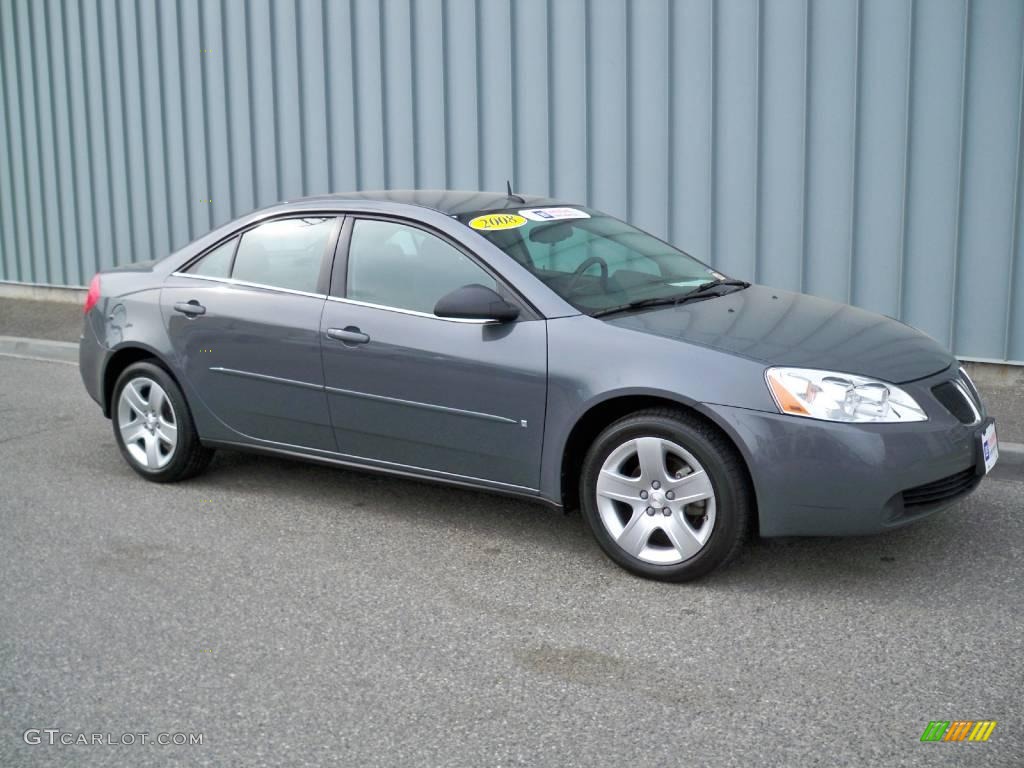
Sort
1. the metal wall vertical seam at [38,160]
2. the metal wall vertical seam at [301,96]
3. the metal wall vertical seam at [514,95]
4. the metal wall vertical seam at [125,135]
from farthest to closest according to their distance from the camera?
the metal wall vertical seam at [38,160] < the metal wall vertical seam at [125,135] < the metal wall vertical seam at [301,96] < the metal wall vertical seam at [514,95]

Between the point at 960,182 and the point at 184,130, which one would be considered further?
the point at 184,130

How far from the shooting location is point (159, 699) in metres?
3.63

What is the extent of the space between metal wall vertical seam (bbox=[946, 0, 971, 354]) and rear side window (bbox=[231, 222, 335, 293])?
14.2ft

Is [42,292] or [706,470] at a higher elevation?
[706,470]

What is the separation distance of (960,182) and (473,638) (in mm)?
5153

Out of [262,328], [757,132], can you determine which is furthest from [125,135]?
[262,328]

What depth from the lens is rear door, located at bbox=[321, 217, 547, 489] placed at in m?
4.75

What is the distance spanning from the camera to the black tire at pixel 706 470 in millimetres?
4316

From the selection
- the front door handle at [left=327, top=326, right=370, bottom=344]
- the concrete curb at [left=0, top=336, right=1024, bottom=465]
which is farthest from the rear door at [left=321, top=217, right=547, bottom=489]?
the concrete curb at [left=0, top=336, right=1024, bottom=465]

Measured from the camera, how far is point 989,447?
4637mm

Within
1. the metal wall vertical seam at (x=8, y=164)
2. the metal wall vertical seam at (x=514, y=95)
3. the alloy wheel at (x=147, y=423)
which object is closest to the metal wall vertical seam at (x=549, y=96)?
the metal wall vertical seam at (x=514, y=95)

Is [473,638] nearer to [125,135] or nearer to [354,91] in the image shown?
[354,91]

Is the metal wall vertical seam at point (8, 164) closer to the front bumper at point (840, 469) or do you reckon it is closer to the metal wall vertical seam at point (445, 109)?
the metal wall vertical seam at point (445, 109)

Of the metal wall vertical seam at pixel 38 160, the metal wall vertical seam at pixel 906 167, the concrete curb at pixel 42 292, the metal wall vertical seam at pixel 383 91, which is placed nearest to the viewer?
the metal wall vertical seam at pixel 906 167
